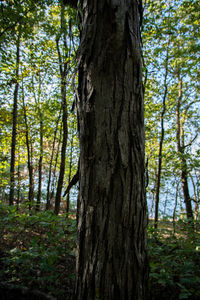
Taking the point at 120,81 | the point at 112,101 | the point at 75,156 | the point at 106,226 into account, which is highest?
the point at 75,156

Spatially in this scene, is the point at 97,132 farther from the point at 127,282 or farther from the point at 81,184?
the point at 127,282

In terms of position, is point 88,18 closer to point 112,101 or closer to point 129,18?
point 129,18

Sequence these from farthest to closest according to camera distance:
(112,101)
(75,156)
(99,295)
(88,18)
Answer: (75,156)
(88,18)
(112,101)
(99,295)

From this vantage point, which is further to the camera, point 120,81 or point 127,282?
point 120,81

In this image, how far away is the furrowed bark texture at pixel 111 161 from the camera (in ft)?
3.45

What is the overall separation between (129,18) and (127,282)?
192 cm

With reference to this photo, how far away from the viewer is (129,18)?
121 cm

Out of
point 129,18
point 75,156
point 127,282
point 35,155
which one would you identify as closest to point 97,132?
point 129,18

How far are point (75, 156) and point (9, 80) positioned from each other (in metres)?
6.49

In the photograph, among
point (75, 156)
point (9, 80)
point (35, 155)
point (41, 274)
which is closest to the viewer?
point (41, 274)

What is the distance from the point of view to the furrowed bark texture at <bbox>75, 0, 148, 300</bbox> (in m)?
1.05

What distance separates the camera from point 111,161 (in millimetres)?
1098

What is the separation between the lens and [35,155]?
32.0ft

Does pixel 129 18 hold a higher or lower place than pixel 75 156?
lower
